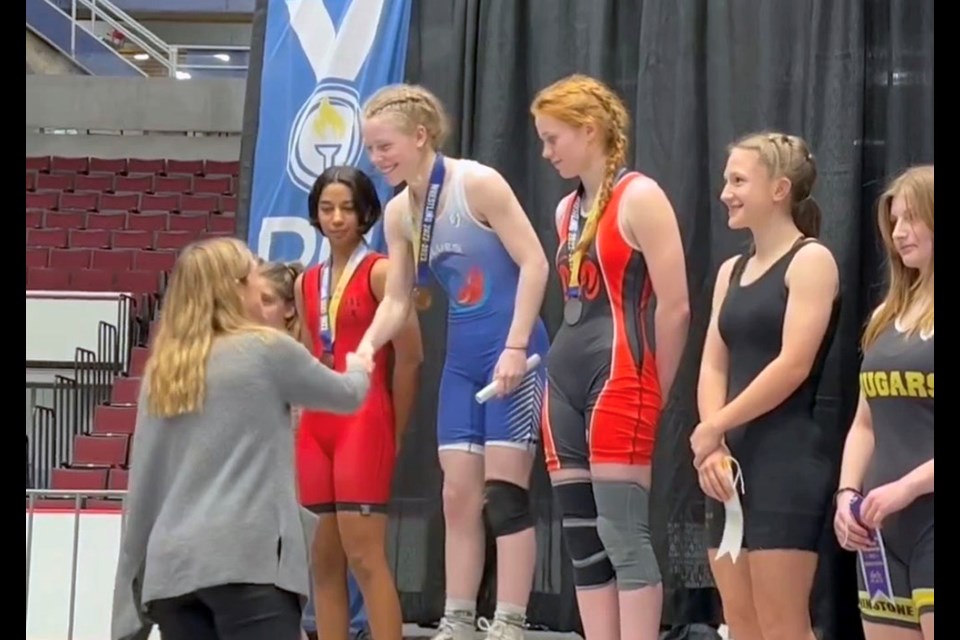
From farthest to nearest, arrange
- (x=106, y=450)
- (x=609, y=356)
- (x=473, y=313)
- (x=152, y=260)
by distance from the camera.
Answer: (x=152, y=260)
(x=106, y=450)
(x=473, y=313)
(x=609, y=356)

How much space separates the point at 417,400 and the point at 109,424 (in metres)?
3.90

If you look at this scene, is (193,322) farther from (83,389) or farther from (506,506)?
(83,389)

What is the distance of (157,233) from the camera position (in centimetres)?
1024

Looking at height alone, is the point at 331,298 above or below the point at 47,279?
below

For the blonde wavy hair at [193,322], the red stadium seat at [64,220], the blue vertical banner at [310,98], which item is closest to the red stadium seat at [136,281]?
the red stadium seat at [64,220]

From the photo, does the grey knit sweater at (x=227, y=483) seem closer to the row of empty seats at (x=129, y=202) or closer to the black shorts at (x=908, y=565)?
the black shorts at (x=908, y=565)

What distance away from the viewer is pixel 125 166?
11.6 metres

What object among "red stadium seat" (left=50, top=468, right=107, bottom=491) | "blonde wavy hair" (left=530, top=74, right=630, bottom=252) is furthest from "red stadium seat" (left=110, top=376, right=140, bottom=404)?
"blonde wavy hair" (left=530, top=74, right=630, bottom=252)

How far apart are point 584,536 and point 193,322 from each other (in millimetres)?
1094

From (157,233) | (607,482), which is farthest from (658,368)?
(157,233)

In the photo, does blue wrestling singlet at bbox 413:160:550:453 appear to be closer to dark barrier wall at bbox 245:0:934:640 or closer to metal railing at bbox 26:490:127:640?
dark barrier wall at bbox 245:0:934:640

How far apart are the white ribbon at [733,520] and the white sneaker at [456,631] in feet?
2.35

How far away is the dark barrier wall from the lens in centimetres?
387

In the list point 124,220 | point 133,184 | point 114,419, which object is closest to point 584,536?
point 114,419
